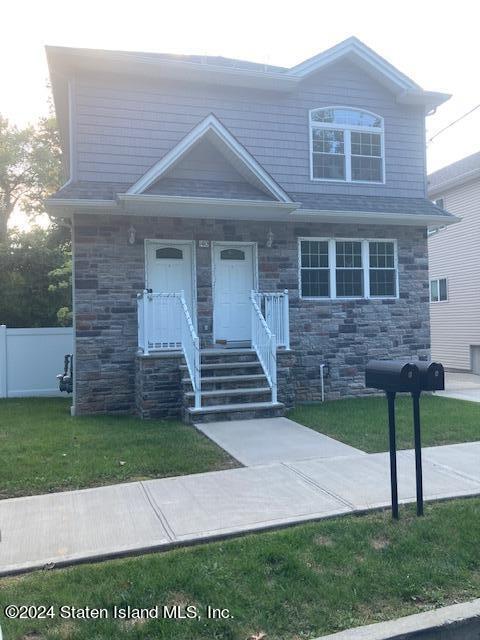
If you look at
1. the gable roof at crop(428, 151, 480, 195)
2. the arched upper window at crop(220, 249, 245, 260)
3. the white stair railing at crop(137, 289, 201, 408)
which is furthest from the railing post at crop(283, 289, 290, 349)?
the gable roof at crop(428, 151, 480, 195)

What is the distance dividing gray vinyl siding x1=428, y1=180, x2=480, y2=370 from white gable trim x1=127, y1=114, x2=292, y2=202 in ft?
32.3

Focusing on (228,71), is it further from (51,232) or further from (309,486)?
(51,232)

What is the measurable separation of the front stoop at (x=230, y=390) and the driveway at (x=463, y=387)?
4639 millimetres

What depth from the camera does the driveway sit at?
1168cm

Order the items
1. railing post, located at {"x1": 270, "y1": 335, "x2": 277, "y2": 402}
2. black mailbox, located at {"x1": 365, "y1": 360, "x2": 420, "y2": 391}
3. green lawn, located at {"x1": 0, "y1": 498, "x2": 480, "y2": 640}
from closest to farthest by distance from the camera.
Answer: green lawn, located at {"x1": 0, "y1": 498, "x2": 480, "y2": 640}, black mailbox, located at {"x1": 365, "y1": 360, "x2": 420, "y2": 391}, railing post, located at {"x1": 270, "y1": 335, "x2": 277, "y2": 402}

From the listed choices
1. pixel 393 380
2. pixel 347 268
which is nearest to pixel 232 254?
pixel 347 268

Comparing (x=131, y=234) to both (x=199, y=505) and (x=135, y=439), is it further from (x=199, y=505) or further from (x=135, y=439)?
(x=199, y=505)

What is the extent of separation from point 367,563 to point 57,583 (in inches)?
79.9

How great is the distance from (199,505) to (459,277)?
16.1 m

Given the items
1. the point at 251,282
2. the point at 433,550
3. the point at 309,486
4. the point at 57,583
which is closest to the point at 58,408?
the point at 251,282

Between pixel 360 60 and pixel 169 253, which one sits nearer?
pixel 169 253

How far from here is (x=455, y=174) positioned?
18797mm

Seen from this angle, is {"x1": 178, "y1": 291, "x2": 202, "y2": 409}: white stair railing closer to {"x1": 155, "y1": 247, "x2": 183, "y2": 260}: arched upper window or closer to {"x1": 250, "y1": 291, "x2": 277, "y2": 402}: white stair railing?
{"x1": 250, "y1": 291, "x2": 277, "y2": 402}: white stair railing

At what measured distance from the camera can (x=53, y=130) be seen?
26.4 meters
